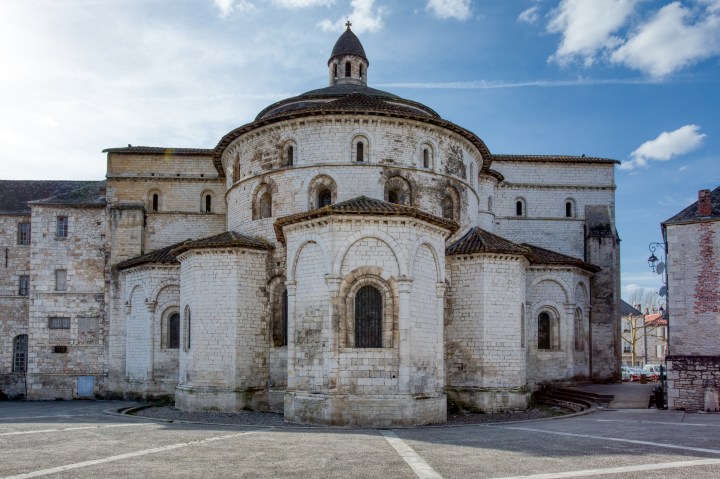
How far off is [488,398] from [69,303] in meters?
21.2

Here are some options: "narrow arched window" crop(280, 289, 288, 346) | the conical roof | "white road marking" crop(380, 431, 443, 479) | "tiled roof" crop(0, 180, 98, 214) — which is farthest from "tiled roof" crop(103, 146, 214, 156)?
"white road marking" crop(380, 431, 443, 479)

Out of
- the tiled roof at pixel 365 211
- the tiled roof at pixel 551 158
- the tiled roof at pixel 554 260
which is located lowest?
the tiled roof at pixel 554 260

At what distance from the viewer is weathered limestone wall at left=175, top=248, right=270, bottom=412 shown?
79.6 ft

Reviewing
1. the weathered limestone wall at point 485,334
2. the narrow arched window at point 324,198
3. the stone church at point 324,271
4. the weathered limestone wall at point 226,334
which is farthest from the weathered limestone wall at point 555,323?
the weathered limestone wall at point 226,334

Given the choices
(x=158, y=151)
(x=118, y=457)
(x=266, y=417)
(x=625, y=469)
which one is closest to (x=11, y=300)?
(x=158, y=151)

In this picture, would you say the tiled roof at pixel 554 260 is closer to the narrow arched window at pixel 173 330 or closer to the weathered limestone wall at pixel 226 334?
the weathered limestone wall at pixel 226 334

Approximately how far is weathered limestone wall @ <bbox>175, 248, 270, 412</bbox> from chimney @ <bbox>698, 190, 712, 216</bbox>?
1525cm

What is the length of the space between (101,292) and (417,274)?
1930 centimetres

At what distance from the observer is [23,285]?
36.0 meters

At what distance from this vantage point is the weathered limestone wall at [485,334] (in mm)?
24766

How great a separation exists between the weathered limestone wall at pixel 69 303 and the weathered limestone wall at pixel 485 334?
1791cm

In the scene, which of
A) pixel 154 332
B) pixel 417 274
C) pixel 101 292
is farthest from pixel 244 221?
pixel 101 292

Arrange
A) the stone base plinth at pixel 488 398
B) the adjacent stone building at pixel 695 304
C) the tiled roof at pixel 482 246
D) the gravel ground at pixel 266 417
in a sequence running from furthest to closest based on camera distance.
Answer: the tiled roof at pixel 482 246 < the stone base plinth at pixel 488 398 < the adjacent stone building at pixel 695 304 < the gravel ground at pixel 266 417

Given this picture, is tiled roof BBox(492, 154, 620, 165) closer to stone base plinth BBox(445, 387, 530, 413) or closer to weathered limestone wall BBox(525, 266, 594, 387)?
weathered limestone wall BBox(525, 266, 594, 387)
